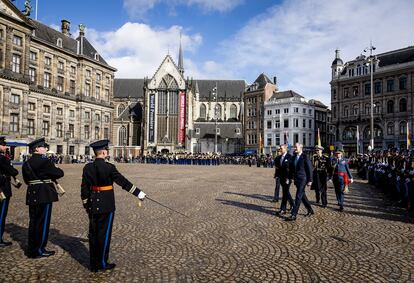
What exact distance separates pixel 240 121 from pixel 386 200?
61.7 meters

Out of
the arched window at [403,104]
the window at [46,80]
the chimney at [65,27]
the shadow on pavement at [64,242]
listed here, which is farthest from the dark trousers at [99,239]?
the chimney at [65,27]

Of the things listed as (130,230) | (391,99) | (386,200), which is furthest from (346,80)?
(130,230)

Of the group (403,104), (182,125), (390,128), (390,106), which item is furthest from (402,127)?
(182,125)

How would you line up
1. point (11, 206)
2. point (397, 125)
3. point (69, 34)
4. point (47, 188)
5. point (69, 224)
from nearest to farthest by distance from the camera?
1. point (47, 188)
2. point (69, 224)
3. point (11, 206)
4. point (397, 125)
5. point (69, 34)

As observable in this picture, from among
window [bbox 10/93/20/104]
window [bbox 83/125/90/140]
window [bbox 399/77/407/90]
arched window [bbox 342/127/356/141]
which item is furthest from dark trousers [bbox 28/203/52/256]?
arched window [bbox 342/127/356/141]

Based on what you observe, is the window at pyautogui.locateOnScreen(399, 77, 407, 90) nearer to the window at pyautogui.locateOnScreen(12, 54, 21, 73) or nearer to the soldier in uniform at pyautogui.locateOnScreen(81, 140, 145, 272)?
the soldier in uniform at pyautogui.locateOnScreen(81, 140, 145, 272)

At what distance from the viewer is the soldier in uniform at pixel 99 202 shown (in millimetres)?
4887

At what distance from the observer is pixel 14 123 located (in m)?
38.6

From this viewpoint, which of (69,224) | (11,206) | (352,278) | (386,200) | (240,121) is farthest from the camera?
(240,121)

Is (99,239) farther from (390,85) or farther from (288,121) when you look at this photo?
(288,121)

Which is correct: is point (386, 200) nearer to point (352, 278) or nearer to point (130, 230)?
point (352, 278)

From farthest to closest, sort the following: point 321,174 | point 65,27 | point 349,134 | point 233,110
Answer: point 233,110, point 349,134, point 65,27, point 321,174

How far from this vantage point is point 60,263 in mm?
5215

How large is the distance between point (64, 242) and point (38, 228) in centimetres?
109
